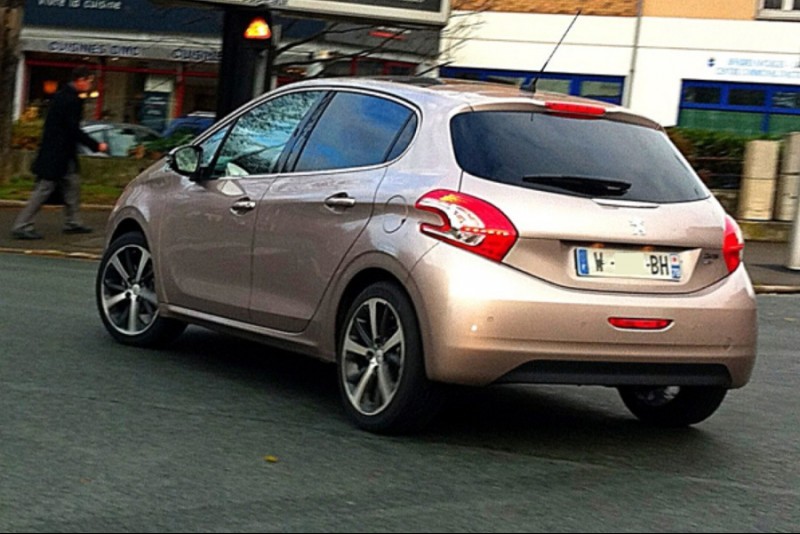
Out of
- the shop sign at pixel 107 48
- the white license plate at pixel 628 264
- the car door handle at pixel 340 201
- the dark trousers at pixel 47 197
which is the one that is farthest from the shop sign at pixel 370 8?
the shop sign at pixel 107 48

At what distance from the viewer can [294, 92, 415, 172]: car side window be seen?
22.8 ft

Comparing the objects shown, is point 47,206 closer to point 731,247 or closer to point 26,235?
point 26,235

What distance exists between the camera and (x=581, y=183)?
6.43 m

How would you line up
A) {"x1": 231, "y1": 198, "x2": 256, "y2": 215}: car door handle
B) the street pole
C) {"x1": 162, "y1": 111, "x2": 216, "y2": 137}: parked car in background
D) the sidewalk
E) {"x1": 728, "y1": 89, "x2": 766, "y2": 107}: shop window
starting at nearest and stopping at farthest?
{"x1": 231, "y1": 198, "x2": 256, "y2": 215}: car door handle
the sidewalk
the street pole
{"x1": 162, "y1": 111, "x2": 216, "y2": 137}: parked car in background
{"x1": 728, "y1": 89, "x2": 766, "y2": 107}: shop window

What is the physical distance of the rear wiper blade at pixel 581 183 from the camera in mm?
6375

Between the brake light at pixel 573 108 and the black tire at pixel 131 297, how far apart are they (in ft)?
9.43

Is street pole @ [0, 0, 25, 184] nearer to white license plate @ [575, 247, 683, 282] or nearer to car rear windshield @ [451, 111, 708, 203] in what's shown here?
car rear windshield @ [451, 111, 708, 203]

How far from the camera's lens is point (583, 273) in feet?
20.5

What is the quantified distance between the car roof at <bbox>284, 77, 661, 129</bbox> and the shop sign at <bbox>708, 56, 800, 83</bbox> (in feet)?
79.3

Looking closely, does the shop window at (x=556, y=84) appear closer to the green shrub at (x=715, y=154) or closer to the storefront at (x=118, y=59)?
the storefront at (x=118, y=59)

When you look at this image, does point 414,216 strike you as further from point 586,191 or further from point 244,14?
point 244,14

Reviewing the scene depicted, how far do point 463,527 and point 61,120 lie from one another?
38.8 feet

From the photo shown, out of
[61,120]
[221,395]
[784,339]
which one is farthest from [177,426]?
[61,120]

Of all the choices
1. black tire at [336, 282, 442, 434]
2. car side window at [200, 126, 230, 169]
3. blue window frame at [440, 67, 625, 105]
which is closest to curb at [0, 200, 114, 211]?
car side window at [200, 126, 230, 169]
